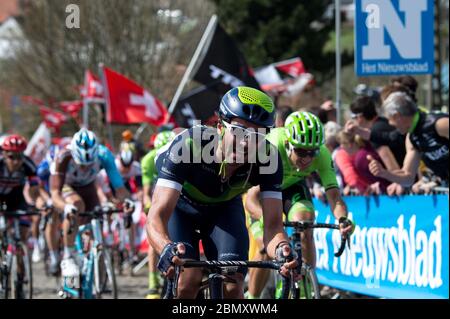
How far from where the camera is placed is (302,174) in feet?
26.2

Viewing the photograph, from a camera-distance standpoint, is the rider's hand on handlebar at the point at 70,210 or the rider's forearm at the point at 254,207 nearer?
the rider's forearm at the point at 254,207

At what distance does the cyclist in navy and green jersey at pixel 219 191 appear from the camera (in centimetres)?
549

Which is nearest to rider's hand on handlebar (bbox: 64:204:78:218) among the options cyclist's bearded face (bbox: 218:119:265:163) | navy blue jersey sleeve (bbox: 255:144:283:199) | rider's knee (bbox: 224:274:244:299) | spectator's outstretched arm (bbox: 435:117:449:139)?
spectator's outstretched arm (bbox: 435:117:449:139)

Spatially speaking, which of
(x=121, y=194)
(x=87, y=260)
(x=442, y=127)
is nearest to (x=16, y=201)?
(x=87, y=260)

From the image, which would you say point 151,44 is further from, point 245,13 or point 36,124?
point 36,124

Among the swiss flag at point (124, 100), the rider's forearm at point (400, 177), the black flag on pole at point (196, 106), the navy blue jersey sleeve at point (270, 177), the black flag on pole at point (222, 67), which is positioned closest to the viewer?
the navy blue jersey sleeve at point (270, 177)

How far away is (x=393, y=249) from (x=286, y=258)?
14.8 feet

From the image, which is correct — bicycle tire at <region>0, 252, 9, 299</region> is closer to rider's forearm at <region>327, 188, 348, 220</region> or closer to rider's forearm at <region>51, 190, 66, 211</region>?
rider's forearm at <region>51, 190, 66, 211</region>

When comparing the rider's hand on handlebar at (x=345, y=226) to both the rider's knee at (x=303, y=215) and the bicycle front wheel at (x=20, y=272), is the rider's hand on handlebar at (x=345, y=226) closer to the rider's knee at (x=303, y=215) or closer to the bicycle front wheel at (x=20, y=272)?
the rider's knee at (x=303, y=215)

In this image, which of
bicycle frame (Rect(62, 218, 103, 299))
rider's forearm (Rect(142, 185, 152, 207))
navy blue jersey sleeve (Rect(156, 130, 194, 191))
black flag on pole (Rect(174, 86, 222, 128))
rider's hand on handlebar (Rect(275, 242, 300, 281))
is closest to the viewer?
rider's hand on handlebar (Rect(275, 242, 300, 281))

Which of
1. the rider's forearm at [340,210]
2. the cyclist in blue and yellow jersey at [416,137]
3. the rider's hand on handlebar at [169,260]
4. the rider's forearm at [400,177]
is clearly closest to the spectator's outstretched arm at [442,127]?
the cyclist in blue and yellow jersey at [416,137]

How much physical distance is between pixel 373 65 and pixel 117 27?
25.9 metres

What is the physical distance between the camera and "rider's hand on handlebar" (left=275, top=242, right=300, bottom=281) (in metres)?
5.15

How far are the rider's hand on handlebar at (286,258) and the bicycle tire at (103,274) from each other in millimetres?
5139
